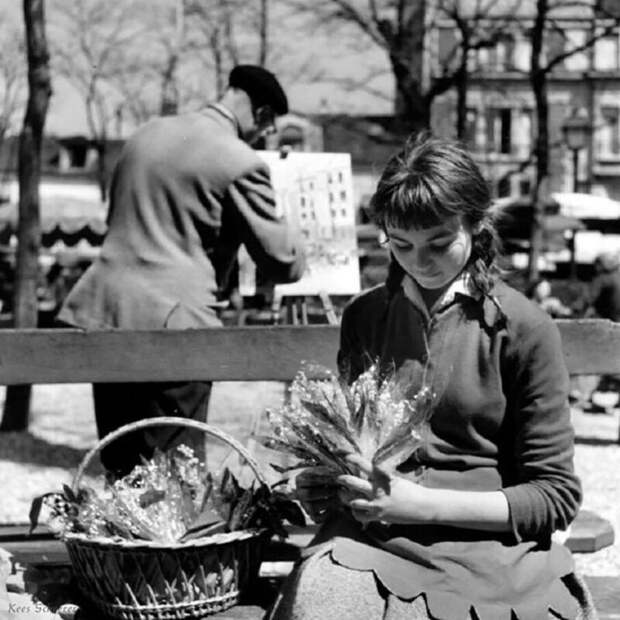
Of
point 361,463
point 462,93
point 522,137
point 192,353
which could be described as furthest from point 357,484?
point 522,137

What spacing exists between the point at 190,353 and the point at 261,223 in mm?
682

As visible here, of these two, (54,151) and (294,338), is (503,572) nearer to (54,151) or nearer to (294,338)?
(294,338)

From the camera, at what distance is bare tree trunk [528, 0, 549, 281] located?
12367 millimetres

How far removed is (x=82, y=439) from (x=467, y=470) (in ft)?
21.2

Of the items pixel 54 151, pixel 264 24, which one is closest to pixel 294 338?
pixel 264 24

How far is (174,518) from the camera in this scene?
239 centimetres

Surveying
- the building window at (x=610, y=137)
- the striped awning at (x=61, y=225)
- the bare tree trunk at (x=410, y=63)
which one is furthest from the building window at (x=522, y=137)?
the bare tree trunk at (x=410, y=63)

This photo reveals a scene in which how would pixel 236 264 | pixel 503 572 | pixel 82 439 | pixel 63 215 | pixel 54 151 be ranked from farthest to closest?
pixel 54 151, pixel 63 215, pixel 82 439, pixel 236 264, pixel 503 572

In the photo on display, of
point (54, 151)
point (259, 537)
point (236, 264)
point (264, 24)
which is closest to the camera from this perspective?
point (259, 537)

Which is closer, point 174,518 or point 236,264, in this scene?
point 174,518

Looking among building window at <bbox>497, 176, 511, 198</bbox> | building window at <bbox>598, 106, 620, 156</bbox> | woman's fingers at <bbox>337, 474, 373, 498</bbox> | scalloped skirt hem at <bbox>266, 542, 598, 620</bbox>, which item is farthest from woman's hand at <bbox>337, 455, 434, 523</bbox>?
building window at <bbox>598, 106, 620, 156</bbox>

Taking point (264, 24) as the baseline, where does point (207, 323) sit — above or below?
below

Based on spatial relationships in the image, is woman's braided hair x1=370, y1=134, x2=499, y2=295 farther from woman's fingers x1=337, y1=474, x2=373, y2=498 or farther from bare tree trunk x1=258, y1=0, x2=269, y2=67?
bare tree trunk x1=258, y1=0, x2=269, y2=67

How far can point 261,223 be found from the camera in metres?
3.71
